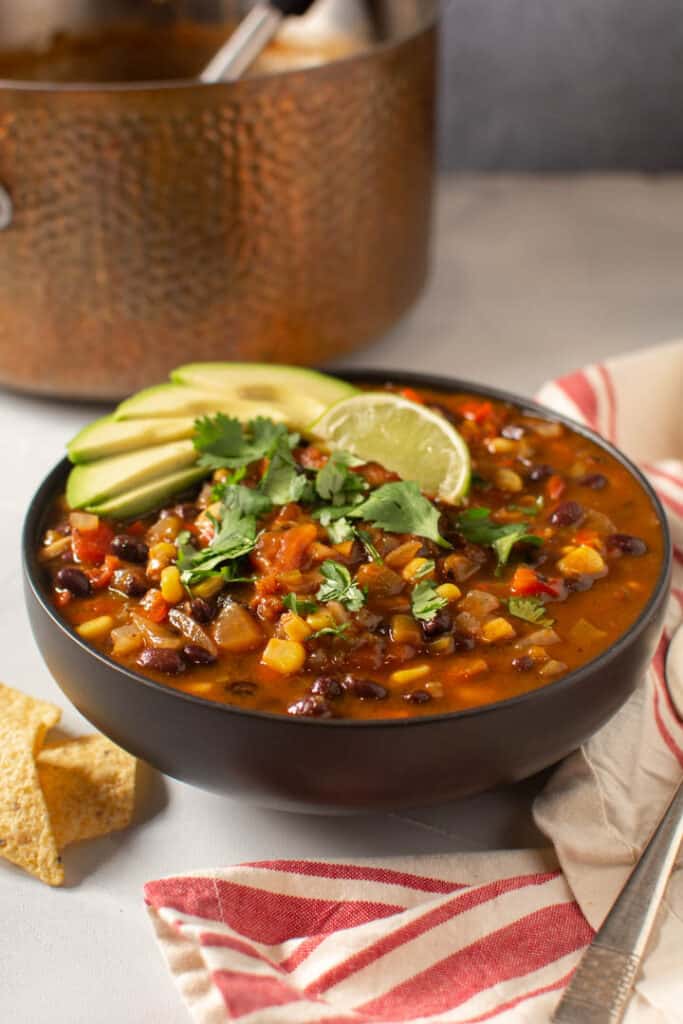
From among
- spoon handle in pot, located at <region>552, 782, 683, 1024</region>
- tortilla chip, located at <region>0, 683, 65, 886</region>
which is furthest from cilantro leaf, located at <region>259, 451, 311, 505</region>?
spoon handle in pot, located at <region>552, 782, 683, 1024</region>

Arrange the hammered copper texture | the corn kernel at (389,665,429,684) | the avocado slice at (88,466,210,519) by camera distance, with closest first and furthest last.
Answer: the corn kernel at (389,665,429,684), the avocado slice at (88,466,210,519), the hammered copper texture

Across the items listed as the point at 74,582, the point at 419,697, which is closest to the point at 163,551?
the point at 74,582

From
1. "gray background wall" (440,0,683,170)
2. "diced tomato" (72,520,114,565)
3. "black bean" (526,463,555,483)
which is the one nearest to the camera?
"diced tomato" (72,520,114,565)

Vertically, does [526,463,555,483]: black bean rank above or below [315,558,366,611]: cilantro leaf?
below

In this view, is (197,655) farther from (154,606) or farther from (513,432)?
(513,432)

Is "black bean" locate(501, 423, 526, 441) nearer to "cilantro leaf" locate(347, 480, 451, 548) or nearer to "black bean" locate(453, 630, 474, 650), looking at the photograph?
"cilantro leaf" locate(347, 480, 451, 548)

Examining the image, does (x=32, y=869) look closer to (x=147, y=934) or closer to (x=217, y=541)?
(x=147, y=934)
